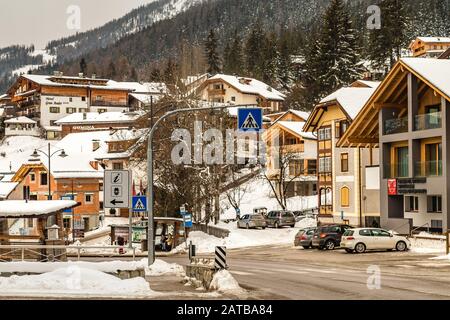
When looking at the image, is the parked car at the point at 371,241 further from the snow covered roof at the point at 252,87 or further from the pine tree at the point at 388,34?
the snow covered roof at the point at 252,87

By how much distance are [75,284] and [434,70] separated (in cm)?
3069

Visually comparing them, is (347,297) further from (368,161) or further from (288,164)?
(288,164)

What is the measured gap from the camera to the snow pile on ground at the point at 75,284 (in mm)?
21891

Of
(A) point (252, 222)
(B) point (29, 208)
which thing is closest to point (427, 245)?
(A) point (252, 222)

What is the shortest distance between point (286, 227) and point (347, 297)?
4326 centimetres

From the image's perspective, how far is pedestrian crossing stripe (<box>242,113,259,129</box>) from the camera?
27.5 m

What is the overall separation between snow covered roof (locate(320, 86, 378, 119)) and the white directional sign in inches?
1378

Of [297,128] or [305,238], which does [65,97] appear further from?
[305,238]

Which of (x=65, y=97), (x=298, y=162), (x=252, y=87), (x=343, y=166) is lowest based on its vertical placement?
(x=343, y=166)

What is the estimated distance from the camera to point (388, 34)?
376ft

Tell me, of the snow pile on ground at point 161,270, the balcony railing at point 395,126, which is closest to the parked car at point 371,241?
the balcony railing at point 395,126

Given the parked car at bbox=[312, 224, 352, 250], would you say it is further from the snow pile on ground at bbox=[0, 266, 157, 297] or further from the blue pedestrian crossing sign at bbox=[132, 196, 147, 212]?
the snow pile on ground at bbox=[0, 266, 157, 297]

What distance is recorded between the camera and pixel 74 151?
119562 mm

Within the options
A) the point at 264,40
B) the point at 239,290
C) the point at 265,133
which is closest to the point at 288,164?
the point at 265,133
